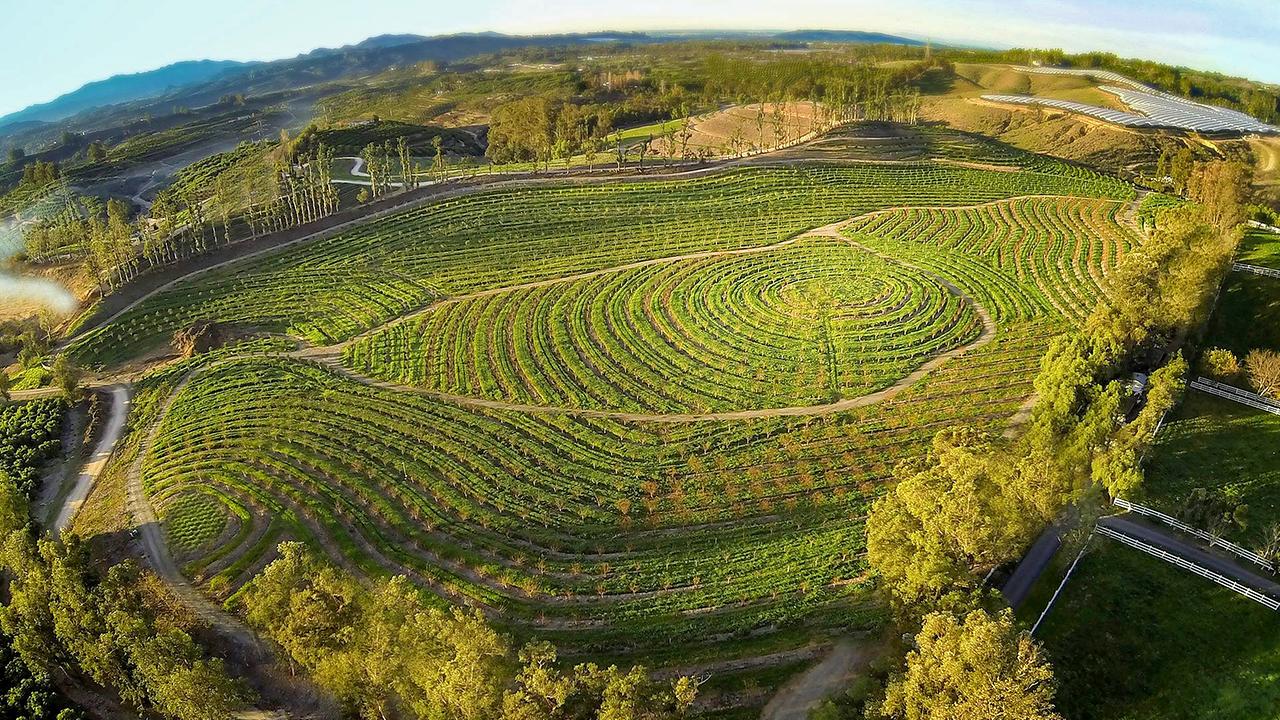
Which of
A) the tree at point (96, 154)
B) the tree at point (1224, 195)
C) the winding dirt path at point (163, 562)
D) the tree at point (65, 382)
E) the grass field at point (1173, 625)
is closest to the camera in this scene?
the grass field at point (1173, 625)

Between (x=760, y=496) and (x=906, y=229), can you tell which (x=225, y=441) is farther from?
(x=906, y=229)

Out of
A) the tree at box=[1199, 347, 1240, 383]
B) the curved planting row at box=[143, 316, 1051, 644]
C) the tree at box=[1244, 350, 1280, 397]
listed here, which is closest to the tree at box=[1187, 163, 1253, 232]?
the tree at box=[1199, 347, 1240, 383]

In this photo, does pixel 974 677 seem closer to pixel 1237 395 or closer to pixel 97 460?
pixel 1237 395

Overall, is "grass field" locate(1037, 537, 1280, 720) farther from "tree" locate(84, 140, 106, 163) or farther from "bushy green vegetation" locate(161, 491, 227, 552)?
"tree" locate(84, 140, 106, 163)

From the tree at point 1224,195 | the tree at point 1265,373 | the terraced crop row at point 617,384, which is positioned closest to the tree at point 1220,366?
the tree at point 1265,373

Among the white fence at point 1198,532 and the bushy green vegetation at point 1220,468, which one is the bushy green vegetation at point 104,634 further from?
the bushy green vegetation at point 1220,468

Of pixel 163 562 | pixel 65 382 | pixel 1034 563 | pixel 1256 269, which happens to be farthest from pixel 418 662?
pixel 1256 269

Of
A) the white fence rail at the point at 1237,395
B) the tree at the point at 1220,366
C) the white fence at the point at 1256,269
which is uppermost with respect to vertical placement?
the white fence at the point at 1256,269
